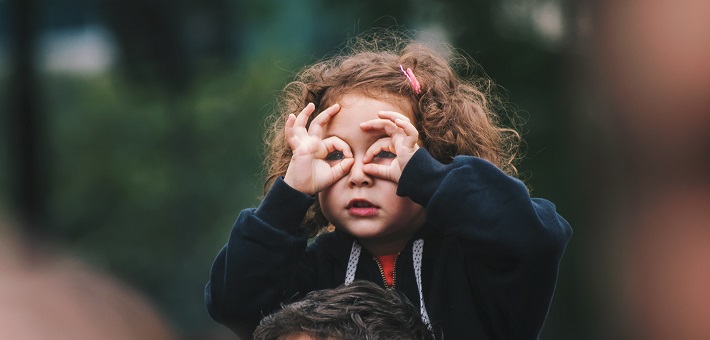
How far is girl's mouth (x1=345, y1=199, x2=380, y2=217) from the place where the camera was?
6.81ft

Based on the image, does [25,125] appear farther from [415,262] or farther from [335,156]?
[415,262]

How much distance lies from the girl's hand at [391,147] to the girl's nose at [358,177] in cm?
1

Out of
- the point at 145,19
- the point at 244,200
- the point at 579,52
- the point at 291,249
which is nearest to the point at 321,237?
the point at 291,249

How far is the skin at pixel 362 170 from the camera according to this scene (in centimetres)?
207

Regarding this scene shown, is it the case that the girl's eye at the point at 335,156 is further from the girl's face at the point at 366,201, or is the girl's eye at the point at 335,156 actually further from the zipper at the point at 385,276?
the zipper at the point at 385,276

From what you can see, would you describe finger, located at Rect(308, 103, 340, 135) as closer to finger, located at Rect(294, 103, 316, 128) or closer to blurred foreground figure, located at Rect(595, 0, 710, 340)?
finger, located at Rect(294, 103, 316, 128)

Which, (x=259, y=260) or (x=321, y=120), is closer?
(x=259, y=260)

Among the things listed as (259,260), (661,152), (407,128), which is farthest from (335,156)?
(661,152)

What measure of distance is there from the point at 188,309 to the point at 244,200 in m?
0.78

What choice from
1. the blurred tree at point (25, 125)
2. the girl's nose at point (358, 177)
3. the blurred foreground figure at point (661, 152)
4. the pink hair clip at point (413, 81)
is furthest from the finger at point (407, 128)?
the blurred tree at point (25, 125)

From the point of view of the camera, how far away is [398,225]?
2.11 meters

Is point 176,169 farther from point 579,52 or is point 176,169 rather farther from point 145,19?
point 579,52

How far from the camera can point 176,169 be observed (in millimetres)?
6508

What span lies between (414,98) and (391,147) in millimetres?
230
